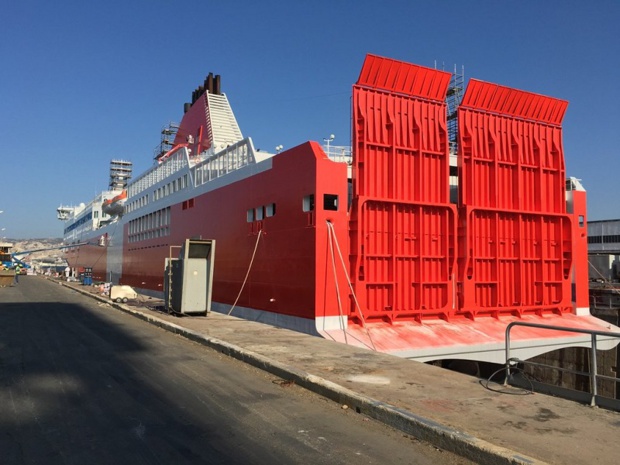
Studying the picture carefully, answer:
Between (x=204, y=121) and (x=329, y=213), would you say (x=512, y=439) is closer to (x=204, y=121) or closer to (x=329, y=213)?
(x=329, y=213)

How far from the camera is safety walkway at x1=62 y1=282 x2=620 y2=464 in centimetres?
439

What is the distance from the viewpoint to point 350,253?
536 inches

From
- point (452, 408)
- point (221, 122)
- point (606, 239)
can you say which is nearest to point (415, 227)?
point (452, 408)

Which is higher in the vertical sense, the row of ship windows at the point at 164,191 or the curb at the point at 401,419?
the row of ship windows at the point at 164,191

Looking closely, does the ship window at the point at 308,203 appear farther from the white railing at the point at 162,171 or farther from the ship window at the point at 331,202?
the white railing at the point at 162,171

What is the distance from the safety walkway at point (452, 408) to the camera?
173 inches

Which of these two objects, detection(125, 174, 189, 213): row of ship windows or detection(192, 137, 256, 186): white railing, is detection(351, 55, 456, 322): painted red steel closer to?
detection(192, 137, 256, 186): white railing

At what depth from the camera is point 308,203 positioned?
13500mm

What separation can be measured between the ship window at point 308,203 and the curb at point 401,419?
17.5 ft

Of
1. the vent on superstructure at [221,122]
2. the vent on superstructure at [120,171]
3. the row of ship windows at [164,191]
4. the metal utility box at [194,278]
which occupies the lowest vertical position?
the metal utility box at [194,278]

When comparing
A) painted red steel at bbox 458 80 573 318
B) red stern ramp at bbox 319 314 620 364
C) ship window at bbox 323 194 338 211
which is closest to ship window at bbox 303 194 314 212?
ship window at bbox 323 194 338 211

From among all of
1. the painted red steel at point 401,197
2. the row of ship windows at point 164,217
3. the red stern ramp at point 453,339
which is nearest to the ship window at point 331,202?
the row of ship windows at point 164,217

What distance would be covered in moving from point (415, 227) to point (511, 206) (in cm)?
445

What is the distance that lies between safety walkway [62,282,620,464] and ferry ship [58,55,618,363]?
4.09 meters
